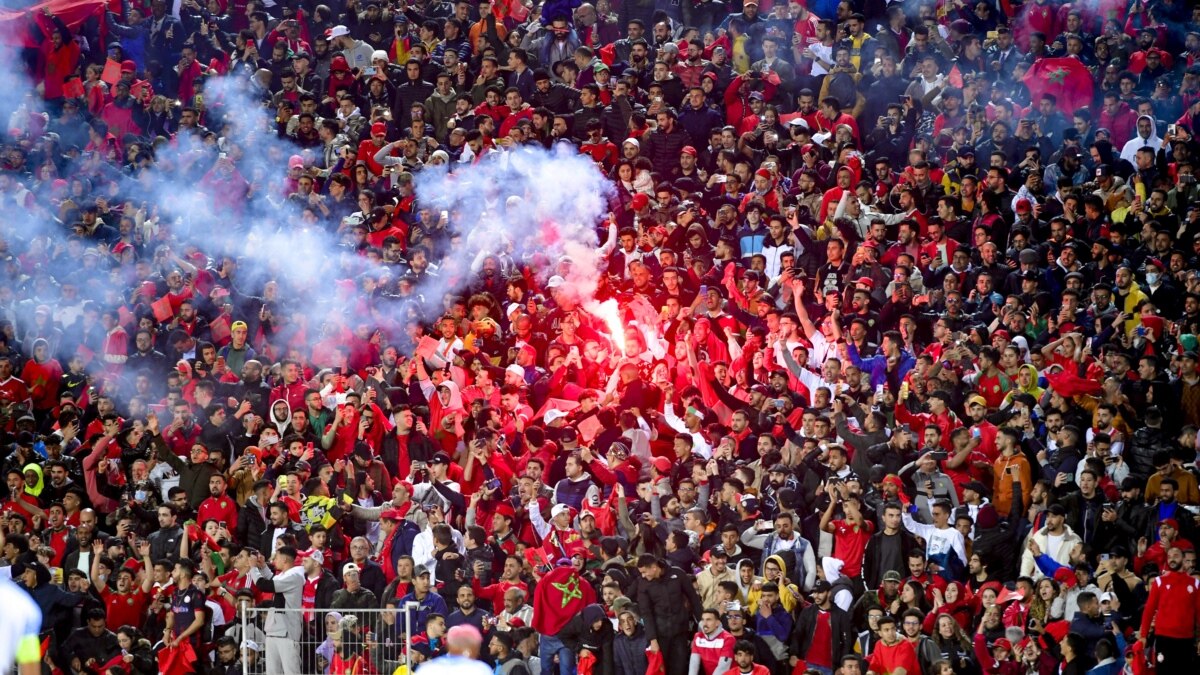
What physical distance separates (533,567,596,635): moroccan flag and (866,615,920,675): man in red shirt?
7.91 feet

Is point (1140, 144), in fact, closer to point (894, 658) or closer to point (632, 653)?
point (894, 658)

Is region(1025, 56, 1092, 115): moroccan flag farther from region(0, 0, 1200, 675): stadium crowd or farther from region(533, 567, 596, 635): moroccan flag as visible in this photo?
region(533, 567, 596, 635): moroccan flag

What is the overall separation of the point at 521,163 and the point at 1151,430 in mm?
8127

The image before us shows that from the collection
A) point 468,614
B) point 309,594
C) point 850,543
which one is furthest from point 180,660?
point 850,543

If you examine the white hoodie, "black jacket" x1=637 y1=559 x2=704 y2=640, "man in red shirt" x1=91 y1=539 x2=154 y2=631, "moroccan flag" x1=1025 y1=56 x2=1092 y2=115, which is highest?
"moroccan flag" x1=1025 y1=56 x2=1092 y2=115

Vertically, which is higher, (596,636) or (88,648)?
(88,648)

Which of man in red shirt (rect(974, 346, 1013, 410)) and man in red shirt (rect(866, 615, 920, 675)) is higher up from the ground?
man in red shirt (rect(974, 346, 1013, 410))

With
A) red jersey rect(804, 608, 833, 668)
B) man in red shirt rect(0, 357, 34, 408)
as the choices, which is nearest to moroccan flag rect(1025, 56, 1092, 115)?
red jersey rect(804, 608, 833, 668)

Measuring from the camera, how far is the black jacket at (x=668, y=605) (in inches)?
602

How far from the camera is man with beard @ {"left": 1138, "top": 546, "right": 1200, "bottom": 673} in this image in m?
14.0

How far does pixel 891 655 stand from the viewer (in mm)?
14312

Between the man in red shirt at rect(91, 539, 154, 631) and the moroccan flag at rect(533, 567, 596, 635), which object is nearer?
the moroccan flag at rect(533, 567, 596, 635)

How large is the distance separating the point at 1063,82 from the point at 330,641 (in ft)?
34.5

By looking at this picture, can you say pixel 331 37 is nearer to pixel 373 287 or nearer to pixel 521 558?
pixel 373 287
